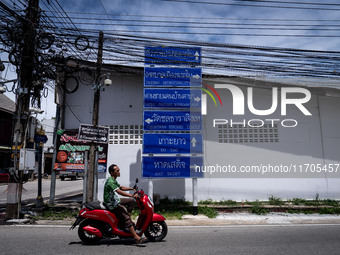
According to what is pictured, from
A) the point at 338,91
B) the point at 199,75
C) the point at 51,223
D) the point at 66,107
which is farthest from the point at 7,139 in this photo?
the point at 338,91

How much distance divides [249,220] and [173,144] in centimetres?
352

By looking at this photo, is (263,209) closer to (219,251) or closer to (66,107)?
(219,251)

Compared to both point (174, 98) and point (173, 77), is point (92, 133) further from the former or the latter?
point (173, 77)

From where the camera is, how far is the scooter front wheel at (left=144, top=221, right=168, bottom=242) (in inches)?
205

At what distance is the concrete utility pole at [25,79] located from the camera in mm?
7758

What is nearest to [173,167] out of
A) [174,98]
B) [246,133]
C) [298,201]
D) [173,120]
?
[173,120]

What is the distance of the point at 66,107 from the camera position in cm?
1130

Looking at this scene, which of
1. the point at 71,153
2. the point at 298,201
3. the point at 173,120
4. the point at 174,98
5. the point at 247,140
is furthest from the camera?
the point at 71,153

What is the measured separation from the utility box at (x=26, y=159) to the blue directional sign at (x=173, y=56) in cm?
515

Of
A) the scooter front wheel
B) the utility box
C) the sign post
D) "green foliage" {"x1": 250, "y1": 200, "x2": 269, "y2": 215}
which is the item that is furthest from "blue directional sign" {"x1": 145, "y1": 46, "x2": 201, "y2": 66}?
the scooter front wheel

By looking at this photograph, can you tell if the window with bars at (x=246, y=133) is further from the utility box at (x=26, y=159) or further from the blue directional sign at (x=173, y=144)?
the utility box at (x=26, y=159)

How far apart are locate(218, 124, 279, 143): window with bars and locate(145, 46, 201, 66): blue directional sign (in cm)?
324

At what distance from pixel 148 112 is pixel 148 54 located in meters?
2.34

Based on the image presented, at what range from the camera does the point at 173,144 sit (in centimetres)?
900
